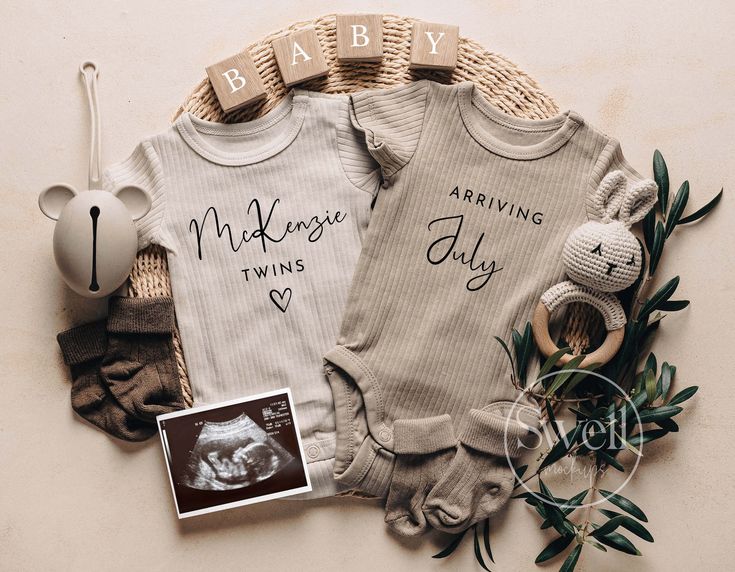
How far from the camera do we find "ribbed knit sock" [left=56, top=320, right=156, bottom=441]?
49.2 inches

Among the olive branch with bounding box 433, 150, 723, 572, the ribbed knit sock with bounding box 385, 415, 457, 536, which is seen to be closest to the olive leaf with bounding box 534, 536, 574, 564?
the olive branch with bounding box 433, 150, 723, 572

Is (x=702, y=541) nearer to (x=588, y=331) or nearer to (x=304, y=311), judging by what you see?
(x=588, y=331)

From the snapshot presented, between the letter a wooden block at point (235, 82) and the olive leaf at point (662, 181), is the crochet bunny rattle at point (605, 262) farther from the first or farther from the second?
the letter a wooden block at point (235, 82)

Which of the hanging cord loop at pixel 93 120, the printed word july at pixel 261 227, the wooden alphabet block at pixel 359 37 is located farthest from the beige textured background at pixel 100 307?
the printed word july at pixel 261 227

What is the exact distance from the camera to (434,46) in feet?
4.13

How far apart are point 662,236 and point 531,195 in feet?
0.88

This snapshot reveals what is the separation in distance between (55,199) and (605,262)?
100cm

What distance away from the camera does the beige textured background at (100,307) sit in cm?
127

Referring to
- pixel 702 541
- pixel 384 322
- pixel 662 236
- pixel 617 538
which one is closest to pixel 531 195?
pixel 662 236

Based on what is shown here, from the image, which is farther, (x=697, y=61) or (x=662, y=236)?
(x=697, y=61)

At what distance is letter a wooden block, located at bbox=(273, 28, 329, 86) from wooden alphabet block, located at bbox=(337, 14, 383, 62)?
1.8 inches

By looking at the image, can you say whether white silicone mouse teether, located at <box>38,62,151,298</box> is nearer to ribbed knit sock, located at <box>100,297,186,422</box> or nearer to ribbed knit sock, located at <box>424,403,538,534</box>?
ribbed knit sock, located at <box>100,297,186,422</box>

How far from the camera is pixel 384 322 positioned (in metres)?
1.24

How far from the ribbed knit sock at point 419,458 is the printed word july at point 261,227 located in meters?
0.41
